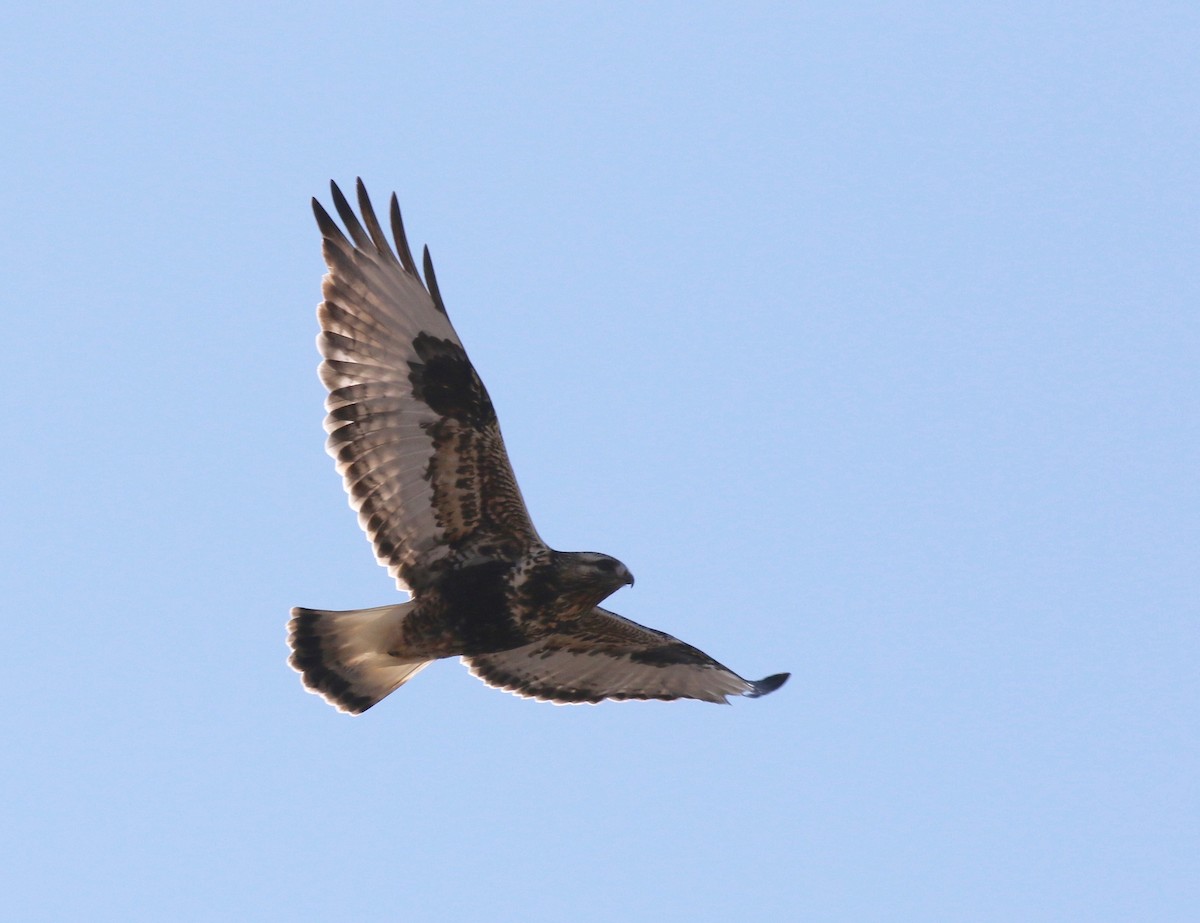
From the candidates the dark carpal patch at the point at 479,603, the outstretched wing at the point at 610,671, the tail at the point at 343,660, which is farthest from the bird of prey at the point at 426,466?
the outstretched wing at the point at 610,671

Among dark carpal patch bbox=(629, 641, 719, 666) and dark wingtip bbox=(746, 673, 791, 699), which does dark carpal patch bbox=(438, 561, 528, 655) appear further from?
dark wingtip bbox=(746, 673, 791, 699)

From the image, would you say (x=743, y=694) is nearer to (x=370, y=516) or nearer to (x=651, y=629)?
(x=651, y=629)

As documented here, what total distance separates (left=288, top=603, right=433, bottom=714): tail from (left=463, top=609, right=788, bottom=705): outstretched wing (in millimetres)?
919

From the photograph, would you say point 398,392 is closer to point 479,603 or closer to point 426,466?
point 426,466

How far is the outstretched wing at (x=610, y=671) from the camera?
12.2 m

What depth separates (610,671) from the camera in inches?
489

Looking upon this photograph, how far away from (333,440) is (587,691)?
2.87 m

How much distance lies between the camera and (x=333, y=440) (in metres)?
10.9

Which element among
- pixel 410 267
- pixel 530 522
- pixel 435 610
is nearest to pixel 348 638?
pixel 435 610

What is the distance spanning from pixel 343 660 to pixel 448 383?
2.05 meters

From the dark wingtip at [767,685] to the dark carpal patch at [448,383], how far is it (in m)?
2.87

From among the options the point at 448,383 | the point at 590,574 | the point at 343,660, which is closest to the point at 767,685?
the point at 590,574

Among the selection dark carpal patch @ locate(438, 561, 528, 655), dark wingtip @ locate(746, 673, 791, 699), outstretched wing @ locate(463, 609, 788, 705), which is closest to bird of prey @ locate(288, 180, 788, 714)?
dark carpal patch @ locate(438, 561, 528, 655)

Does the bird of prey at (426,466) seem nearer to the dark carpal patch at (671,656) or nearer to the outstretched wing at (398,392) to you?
the outstretched wing at (398,392)
